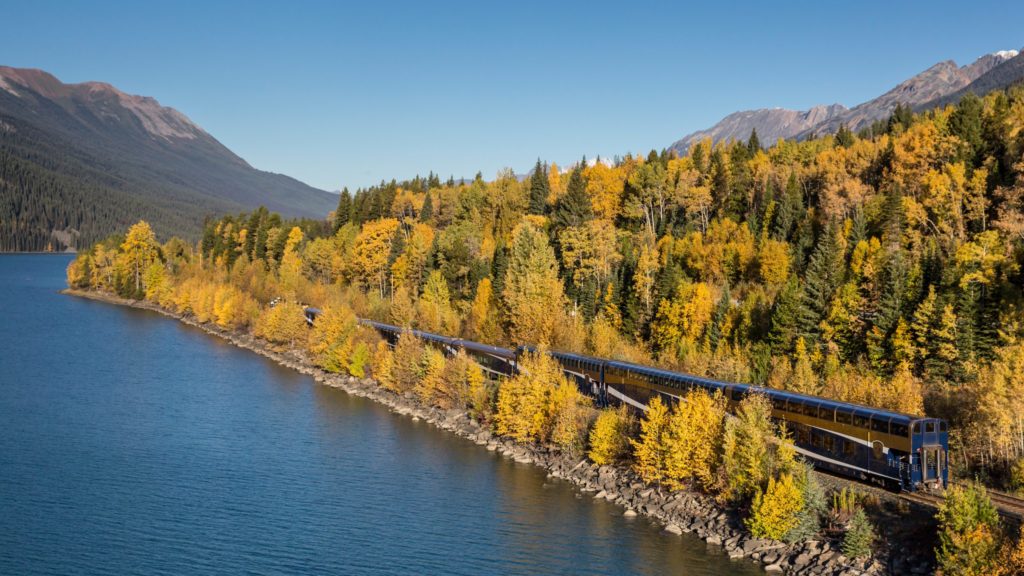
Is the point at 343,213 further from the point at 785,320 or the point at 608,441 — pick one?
the point at 608,441

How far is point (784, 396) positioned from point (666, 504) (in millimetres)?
9944


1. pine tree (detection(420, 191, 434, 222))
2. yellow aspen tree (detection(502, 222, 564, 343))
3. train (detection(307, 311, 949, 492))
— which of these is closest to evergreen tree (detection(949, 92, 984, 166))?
yellow aspen tree (detection(502, 222, 564, 343))

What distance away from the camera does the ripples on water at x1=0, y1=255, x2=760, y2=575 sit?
3950cm

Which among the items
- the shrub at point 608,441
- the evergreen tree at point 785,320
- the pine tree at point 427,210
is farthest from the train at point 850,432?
the pine tree at point 427,210

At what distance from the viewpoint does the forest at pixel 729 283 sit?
57.2 metres

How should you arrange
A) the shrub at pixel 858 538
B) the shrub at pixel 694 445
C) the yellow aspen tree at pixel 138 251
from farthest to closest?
the yellow aspen tree at pixel 138 251 → the shrub at pixel 694 445 → the shrub at pixel 858 538

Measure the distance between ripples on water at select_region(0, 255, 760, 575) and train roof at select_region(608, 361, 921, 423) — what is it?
11.0 metres

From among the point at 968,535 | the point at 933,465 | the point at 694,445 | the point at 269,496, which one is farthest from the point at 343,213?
the point at 968,535

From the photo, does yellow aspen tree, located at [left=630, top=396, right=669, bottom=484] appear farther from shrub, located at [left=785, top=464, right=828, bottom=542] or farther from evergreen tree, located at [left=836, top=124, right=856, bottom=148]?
evergreen tree, located at [left=836, top=124, right=856, bottom=148]

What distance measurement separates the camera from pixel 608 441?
176 feet

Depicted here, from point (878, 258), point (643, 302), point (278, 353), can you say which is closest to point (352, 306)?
point (278, 353)

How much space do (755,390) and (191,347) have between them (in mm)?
88040

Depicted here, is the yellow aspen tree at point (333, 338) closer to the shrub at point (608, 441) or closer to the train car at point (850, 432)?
the train car at point (850, 432)

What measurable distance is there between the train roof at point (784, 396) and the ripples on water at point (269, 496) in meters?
11.0
